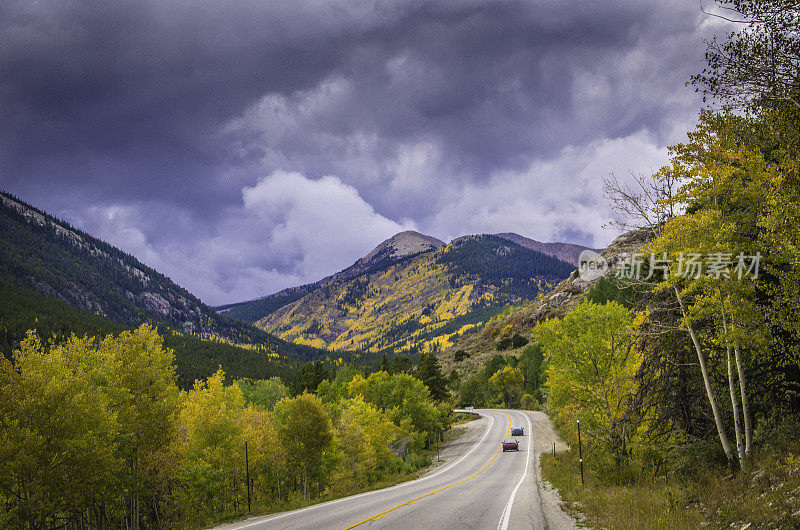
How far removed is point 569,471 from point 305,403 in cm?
2349

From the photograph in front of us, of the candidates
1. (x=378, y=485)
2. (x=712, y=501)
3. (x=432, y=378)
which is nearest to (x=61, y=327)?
(x=432, y=378)

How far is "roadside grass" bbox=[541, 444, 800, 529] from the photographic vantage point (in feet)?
29.6

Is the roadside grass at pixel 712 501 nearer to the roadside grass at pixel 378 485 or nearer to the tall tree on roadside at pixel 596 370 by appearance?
the tall tree on roadside at pixel 596 370

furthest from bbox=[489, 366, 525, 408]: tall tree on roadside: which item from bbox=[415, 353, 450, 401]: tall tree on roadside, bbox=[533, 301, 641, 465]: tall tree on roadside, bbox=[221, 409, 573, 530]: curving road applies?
bbox=[221, 409, 573, 530]: curving road

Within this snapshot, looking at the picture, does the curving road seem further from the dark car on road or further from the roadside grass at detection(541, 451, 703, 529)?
the dark car on road

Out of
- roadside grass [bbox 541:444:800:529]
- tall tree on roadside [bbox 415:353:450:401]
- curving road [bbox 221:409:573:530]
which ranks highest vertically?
roadside grass [bbox 541:444:800:529]

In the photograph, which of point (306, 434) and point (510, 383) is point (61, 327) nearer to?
point (510, 383)

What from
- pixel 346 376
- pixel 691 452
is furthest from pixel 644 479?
pixel 346 376

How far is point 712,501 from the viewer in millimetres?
11219

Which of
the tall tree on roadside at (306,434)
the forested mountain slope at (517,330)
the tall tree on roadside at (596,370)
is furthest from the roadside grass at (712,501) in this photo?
the forested mountain slope at (517,330)

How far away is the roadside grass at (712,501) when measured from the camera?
29.6 ft

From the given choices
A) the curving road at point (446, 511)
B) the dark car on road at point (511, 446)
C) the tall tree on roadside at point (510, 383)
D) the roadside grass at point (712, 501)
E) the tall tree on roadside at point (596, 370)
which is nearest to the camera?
the roadside grass at point (712, 501)

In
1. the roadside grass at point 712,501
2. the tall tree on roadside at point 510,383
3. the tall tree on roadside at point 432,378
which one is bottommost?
the tall tree on roadside at point 510,383

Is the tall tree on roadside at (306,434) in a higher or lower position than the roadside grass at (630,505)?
lower
